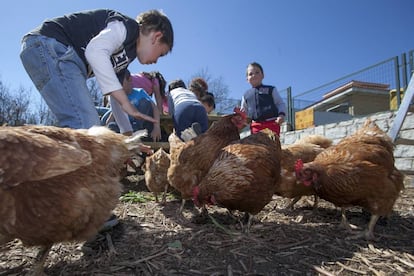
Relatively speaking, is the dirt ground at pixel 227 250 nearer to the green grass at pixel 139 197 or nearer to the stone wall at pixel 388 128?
the green grass at pixel 139 197

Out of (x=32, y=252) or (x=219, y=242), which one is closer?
(x=32, y=252)

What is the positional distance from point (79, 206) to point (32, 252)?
0.86 metres

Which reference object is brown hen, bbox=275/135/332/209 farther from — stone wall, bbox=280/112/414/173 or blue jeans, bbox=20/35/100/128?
blue jeans, bbox=20/35/100/128

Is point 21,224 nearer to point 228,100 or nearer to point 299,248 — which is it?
point 299,248

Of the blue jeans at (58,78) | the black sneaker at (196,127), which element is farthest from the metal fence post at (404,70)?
the blue jeans at (58,78)

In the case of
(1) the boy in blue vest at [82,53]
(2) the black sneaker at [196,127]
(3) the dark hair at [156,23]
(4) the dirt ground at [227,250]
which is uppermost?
(3) the dark hair at [156,23]

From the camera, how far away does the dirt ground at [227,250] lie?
1.78 m

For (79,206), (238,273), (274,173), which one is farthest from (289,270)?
(79,206)

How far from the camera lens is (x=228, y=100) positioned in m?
12.0

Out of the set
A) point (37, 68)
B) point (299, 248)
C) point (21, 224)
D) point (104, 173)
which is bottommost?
point (299, 248)

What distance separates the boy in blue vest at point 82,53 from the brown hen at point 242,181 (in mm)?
853

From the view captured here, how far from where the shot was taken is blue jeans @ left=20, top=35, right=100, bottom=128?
6.73 ft

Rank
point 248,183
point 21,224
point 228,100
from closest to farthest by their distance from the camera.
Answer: point 21,224 < point 248,183 < point 228,100

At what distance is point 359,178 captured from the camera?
2.50 metres
